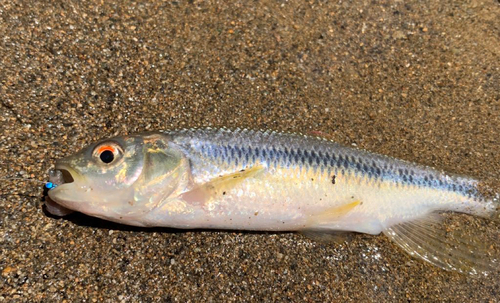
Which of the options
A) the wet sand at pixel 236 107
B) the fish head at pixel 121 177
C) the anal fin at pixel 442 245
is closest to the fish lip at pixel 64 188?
the fish head at pixel 121 177

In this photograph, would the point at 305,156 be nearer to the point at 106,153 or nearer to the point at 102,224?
the point at 106,153

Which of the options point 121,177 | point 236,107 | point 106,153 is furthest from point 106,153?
point 236,107

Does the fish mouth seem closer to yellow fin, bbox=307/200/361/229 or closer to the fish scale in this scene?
the fish scale

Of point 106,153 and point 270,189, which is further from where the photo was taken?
point 270,189

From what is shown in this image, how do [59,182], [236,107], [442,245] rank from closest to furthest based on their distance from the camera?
[59,182]
[442,245]
[236,107]

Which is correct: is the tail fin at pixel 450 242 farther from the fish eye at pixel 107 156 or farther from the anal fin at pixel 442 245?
the fish eye at pixel 107 156

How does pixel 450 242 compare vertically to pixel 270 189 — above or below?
below

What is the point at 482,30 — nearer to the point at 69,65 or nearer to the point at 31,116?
the point at 69,65

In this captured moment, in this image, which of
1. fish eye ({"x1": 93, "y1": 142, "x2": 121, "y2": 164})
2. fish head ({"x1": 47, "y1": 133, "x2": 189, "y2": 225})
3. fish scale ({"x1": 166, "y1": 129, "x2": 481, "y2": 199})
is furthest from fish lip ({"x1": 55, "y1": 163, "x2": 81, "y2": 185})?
fish scale ({"x1": 166, "y1": 129, "x2": 481, "y2": 199})

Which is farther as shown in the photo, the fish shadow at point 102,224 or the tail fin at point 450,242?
the tail fin at point 450,242
